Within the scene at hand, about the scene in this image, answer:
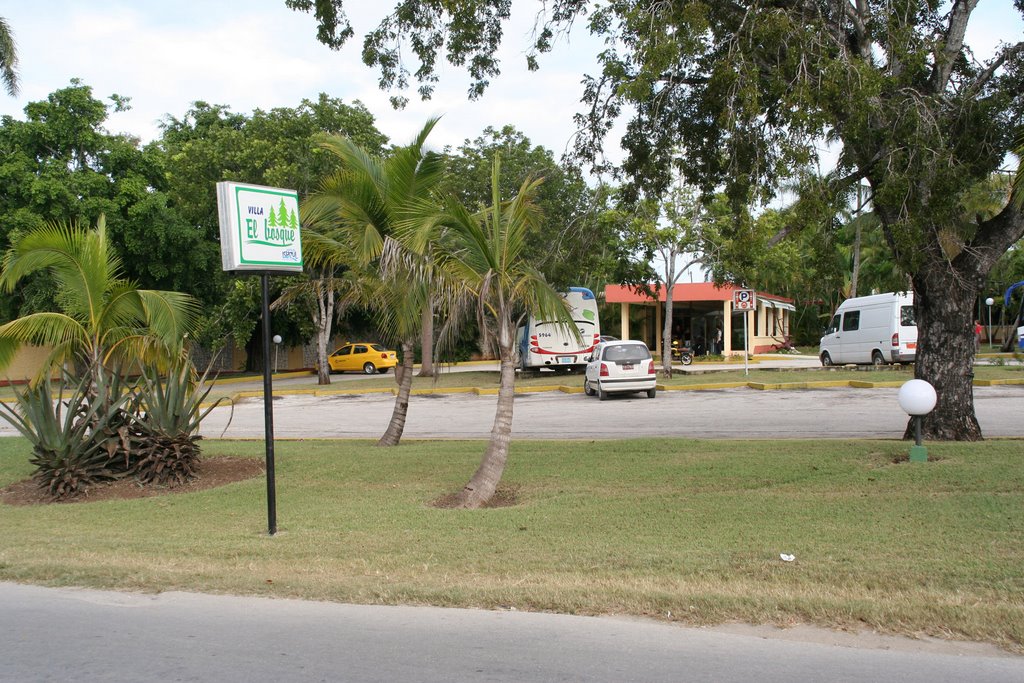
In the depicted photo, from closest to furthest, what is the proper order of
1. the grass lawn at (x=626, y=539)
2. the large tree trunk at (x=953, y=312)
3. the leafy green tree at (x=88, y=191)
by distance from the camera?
the grass lawn at (x=626, y=539)
the large tree trunk at (x=953, y=312)
the leafy green tree at (x=88, y=191)

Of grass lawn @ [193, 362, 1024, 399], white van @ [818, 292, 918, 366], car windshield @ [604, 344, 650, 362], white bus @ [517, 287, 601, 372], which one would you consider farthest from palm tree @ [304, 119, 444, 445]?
white van @ [818, 292, 918, 366]

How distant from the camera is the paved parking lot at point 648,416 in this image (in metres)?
14.2

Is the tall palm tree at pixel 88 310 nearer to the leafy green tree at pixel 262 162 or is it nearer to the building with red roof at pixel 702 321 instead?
the leafy green tree at pixel 262 162

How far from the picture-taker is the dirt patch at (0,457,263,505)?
10.1 meters

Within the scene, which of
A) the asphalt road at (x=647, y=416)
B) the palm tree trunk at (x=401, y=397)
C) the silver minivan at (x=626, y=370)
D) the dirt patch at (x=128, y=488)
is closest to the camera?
the dirt patch at (x=128, y=488)

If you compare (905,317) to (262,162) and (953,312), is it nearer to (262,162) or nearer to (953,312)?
(953,312)

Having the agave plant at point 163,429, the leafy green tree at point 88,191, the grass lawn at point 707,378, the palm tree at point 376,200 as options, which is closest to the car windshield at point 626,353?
the grass lawn at point 707,378

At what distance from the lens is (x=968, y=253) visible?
1037cm

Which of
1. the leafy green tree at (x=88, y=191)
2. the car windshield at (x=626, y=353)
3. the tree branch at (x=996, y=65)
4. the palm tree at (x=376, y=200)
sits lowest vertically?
the car windshield at (x=626, y=353)

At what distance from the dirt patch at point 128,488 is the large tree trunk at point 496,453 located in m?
3.89

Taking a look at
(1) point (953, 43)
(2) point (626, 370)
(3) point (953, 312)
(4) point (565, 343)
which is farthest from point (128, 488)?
(4) point (565, 343)

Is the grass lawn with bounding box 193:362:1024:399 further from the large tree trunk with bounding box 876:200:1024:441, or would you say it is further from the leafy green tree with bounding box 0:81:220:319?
the large tree trunk with bounding box 876:200:1024:441

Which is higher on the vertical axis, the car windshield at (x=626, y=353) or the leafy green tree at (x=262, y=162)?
the leafy green tree at (x=262, y=162)

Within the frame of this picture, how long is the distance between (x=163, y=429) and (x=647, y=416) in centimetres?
975
